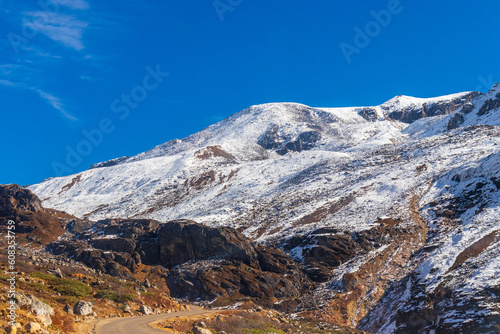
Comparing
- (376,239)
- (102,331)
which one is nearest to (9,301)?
(102,331)

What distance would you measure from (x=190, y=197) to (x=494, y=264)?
330ft

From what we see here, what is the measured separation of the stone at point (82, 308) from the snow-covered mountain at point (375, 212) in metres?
31.1

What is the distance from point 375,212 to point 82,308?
61539 millimetres

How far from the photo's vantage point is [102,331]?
769 inches

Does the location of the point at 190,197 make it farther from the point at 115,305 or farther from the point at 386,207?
the point at 115,305

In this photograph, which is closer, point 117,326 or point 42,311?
point 42,311

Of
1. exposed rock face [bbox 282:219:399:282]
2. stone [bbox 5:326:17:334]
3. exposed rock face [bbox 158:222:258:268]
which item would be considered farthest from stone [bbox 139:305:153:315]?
exposed rock face [bbox 282:219:399:282]

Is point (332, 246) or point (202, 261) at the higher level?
point (202, 261)

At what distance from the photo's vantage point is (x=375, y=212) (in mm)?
73688

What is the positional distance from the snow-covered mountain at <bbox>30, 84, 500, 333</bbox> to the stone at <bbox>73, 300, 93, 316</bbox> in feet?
102

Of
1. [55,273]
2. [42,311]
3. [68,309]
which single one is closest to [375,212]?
[55,273]

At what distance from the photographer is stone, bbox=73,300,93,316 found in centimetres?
2228

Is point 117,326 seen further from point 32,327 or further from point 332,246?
point 332,246

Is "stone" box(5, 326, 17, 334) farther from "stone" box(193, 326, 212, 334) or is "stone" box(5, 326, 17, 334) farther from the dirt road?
"stone" box(193, 326, 212, 334)
